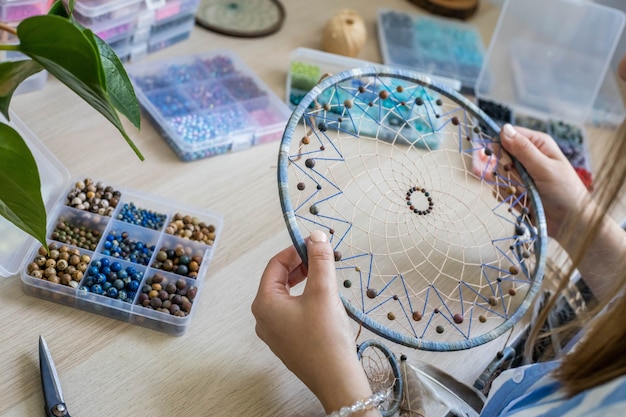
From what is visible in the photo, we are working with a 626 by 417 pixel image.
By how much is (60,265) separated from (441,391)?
413 millimetres

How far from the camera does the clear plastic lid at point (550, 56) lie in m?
1.16

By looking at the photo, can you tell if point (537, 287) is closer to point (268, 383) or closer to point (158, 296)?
point (268, 383)

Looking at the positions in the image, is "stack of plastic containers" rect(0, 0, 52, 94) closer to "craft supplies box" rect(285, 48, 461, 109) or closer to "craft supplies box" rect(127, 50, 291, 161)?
"craft supplies box" rect(127, 50, 291, 161)

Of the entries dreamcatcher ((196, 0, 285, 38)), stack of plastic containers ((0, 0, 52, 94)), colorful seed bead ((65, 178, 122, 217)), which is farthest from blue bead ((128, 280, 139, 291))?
dreamcatcher ((196, 0, 285, 38))

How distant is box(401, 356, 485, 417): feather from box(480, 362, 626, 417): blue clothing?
0.03m

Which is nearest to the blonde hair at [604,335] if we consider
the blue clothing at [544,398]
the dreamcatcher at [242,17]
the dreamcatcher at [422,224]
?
the blue clothing at [544,398]

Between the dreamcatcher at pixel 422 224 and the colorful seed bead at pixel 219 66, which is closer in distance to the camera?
the dreamcatcher at pixel 422 224

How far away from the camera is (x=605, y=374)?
537 millimetres

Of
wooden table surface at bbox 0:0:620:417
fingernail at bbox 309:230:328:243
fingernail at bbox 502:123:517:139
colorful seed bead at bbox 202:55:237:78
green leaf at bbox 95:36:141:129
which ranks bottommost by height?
wooden table surface at bbox 0:0:620:417

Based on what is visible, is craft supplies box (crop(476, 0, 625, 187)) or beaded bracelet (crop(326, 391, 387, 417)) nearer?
beaded bracelet (crop(326, 391, 387, 417))

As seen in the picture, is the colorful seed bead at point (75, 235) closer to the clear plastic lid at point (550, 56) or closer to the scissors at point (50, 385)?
the scissors at point (50, 385)

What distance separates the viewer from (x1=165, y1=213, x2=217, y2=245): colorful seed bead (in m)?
0.77

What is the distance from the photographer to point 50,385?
24.1 inches

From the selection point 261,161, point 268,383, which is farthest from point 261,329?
point 261,161
